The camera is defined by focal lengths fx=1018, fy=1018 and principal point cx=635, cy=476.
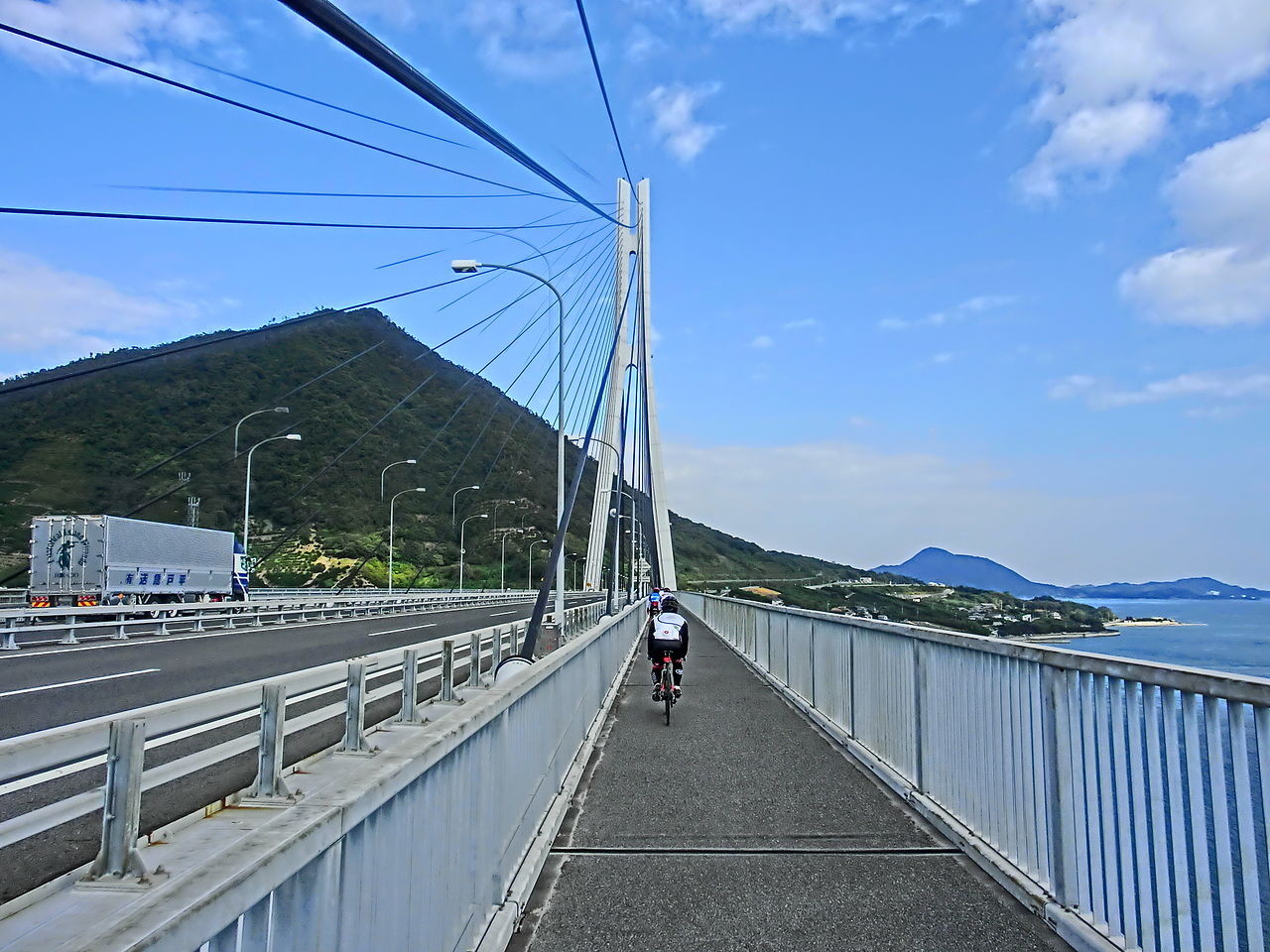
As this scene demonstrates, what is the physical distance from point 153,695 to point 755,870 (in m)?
10.4

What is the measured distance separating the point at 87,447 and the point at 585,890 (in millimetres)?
81742

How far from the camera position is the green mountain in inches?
2904

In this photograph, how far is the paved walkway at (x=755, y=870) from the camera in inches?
200

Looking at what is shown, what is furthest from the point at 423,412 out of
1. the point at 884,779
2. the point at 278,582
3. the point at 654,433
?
the point at 884,779

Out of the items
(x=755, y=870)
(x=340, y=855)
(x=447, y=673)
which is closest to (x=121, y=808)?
(x=340, y=855)

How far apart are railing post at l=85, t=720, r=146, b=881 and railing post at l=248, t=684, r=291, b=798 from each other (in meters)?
1.16

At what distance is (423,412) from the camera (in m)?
115

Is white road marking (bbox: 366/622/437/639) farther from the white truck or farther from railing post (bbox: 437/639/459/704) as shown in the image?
railing post (bbox: 437/639/459/704)

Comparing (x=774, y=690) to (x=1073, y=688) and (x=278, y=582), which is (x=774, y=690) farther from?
(x=278, y=582)

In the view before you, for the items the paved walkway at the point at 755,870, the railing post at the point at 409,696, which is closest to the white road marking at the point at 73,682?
the paved walkway at the point at 755,870

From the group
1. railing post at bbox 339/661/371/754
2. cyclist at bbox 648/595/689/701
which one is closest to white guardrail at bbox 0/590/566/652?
cyclist at bbox 648/595/689/701

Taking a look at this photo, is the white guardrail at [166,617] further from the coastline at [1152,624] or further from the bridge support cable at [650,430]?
the coastline at [1152,624]

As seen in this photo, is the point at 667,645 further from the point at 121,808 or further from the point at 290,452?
the point at 290,452

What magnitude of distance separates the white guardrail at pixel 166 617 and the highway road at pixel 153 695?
0.90 metres
